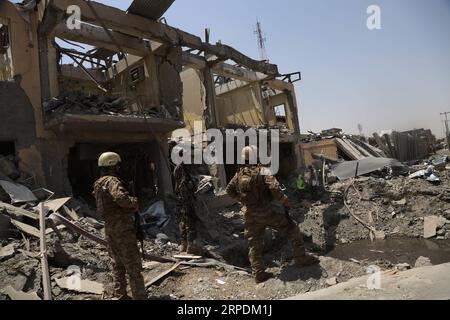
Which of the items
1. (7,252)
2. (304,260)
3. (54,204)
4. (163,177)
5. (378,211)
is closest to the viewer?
(7,252)

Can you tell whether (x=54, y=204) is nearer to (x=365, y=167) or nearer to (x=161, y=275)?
(x=161, y=275)

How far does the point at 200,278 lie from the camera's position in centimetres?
530

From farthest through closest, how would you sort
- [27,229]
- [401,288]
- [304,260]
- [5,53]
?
[5,53]
[27,229]
[304,260]
[401,288]

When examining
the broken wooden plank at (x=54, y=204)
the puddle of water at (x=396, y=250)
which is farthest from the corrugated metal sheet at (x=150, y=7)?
the puddle of water at (x=396, y=250)

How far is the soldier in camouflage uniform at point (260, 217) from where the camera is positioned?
5082 millimetres

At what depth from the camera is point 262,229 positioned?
5.20 m

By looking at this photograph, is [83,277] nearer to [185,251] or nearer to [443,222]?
[185,251]

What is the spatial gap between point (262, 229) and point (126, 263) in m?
2.00

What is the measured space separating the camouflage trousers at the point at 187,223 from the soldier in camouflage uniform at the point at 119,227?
2.57m

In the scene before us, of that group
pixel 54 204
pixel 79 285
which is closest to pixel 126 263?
pixel 79 285

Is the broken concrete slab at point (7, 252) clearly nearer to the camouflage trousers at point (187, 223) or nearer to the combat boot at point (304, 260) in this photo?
the camouflage trousers at point (187, 223)

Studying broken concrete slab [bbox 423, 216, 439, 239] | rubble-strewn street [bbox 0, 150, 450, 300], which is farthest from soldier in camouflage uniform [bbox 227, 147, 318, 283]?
broken concrete slab [bbox 423, 216, 439, 239]

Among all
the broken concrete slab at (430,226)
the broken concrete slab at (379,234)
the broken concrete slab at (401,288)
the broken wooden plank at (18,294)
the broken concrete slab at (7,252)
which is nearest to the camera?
the broken concrete slab at (401,288)

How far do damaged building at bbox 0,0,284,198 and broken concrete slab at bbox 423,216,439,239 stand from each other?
21.7 ft
